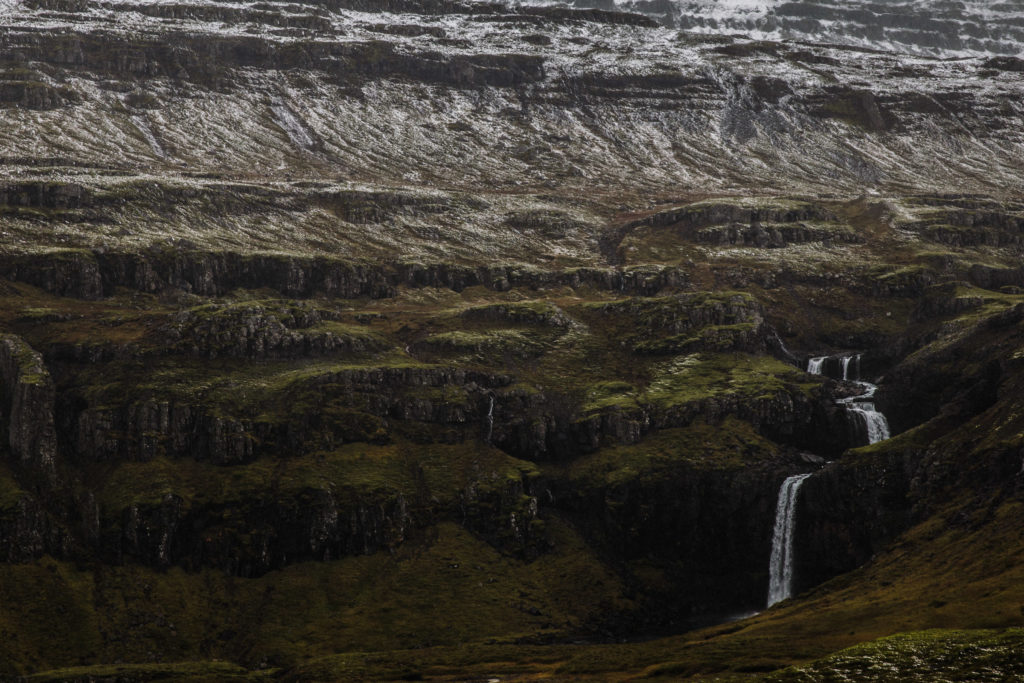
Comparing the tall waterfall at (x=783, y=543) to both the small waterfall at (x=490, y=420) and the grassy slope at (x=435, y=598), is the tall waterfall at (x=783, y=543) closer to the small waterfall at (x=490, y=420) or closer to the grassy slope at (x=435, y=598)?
the grassy slope at (x=435, y=598)

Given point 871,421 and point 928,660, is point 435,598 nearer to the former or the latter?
point 871,421

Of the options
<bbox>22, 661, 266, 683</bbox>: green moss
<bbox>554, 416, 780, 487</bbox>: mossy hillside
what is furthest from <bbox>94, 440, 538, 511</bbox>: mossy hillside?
<bbox>22, 661, 266, 683</bbox>: green moss

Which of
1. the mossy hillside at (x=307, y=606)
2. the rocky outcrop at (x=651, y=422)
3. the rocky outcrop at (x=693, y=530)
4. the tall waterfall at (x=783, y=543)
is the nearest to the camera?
the mossy hillside at (x=307, y=606)

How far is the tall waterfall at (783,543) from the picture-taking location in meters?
160

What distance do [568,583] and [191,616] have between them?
68349 millimetres

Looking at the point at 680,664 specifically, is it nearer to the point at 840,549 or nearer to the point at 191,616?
the point at 840,549

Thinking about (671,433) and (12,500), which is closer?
(12,500)

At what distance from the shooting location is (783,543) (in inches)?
6481

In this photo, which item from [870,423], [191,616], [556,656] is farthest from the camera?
[870,423]

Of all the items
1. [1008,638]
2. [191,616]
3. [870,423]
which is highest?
[1008,638]

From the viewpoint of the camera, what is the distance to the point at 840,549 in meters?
156

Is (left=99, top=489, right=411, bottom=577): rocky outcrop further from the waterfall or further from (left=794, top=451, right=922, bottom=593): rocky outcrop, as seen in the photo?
the waterfall

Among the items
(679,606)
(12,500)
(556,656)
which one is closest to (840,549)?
(679,606)

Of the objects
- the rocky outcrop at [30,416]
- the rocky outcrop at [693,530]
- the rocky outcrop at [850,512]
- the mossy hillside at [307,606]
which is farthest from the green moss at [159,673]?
the rocky outcrop at [850,512]
